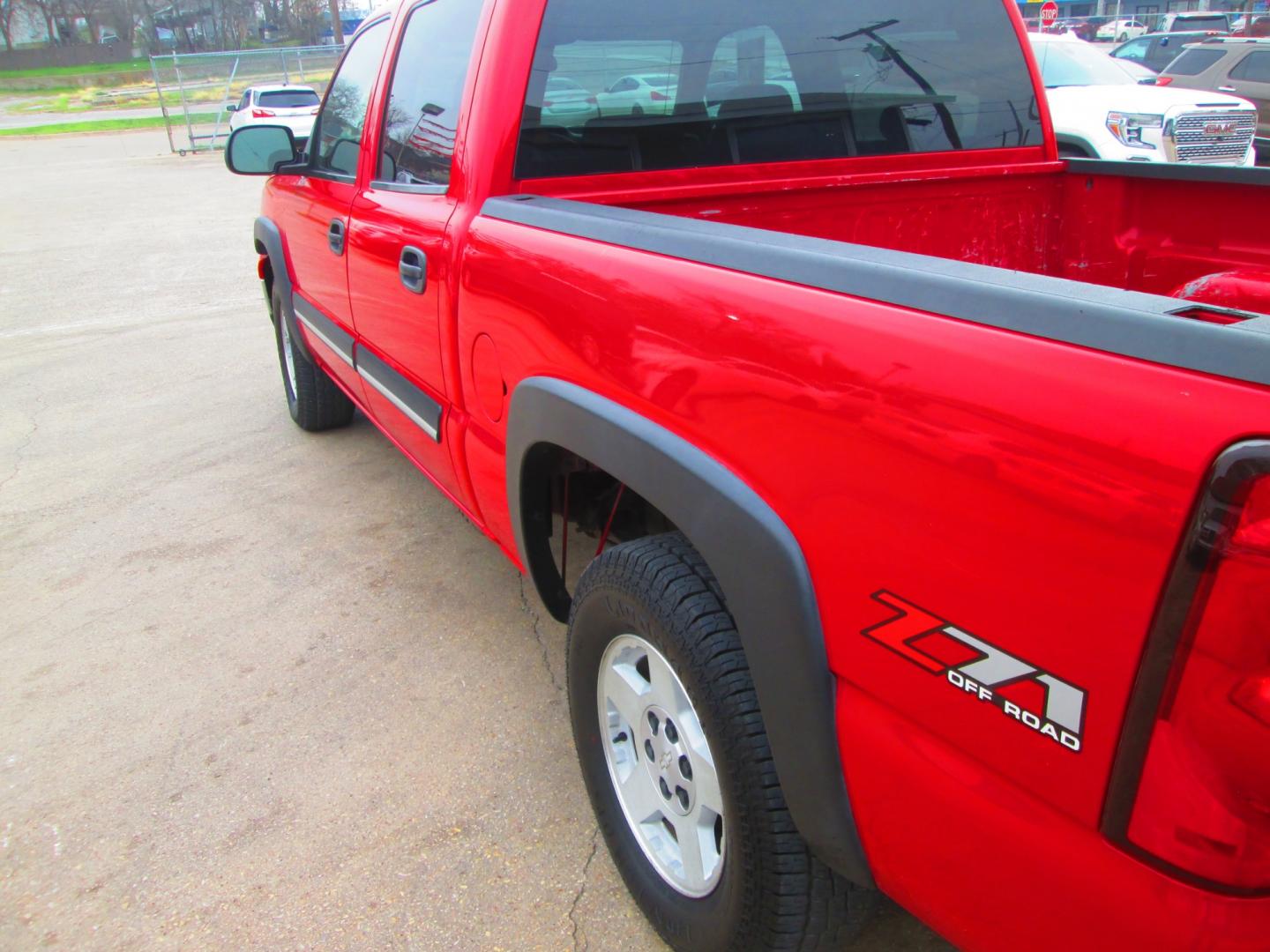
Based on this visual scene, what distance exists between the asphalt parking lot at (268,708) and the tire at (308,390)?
4.5 inches

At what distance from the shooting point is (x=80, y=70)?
59531mm

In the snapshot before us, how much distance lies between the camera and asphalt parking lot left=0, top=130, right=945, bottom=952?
214cm

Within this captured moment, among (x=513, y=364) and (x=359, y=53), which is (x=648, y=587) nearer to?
(x=513, y=364)

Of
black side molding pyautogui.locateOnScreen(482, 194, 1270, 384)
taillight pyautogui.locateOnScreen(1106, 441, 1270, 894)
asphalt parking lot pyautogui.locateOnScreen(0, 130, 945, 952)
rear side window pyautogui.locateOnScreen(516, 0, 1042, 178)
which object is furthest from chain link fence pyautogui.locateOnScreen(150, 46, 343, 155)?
taillight pyautogui.locateOnScreen(1106, 441, 1270, 894)

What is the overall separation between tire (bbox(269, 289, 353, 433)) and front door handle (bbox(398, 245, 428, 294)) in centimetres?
223

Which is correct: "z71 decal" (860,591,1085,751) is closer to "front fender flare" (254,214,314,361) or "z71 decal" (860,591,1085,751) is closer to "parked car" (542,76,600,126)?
"parked car" (542,76,600,126)

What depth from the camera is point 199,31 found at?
66062mm

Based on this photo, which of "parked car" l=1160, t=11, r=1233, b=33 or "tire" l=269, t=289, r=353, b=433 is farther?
"parked car" l=1160, t=11, r=1233, b=33

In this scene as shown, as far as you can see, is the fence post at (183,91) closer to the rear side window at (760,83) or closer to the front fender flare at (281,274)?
the front fender flare at (281,274)

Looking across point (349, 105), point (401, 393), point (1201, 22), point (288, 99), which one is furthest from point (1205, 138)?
point (1201, 22)

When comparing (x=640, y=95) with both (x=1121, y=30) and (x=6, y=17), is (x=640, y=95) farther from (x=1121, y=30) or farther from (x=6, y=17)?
(x=6, y=17)

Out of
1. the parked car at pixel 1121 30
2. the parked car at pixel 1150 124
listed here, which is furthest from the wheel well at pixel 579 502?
the parked car at pixel 1121 30

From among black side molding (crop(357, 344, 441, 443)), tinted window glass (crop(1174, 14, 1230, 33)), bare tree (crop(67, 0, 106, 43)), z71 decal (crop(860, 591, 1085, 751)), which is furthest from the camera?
bare tree (crop(67, 0, 106, 43))

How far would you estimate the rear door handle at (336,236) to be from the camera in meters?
3.25
